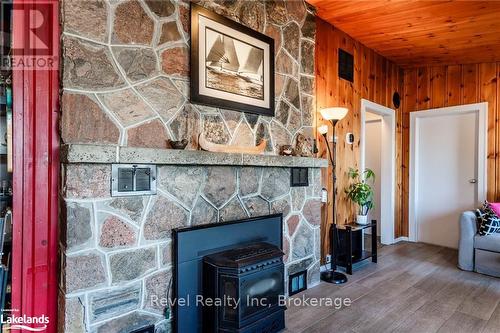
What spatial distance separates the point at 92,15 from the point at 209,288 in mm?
1763

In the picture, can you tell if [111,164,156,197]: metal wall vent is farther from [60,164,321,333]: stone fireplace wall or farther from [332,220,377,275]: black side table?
[332,220,377,275]: black side table

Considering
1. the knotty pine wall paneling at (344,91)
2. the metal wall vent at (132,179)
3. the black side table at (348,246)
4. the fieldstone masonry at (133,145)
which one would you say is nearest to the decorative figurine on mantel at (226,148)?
the fieldstone masonry at (133,145)

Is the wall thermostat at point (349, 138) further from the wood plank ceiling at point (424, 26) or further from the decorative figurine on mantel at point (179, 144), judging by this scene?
the decorative figurine on mantel at point (179, 144)

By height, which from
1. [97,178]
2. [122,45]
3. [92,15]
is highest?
[92,15]

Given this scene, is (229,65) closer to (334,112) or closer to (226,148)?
(226,148)

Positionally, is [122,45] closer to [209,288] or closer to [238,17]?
[238,17]

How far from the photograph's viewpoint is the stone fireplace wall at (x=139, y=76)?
159 centimetres

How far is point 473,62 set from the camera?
13.4ft

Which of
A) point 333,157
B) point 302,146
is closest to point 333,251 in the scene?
point 333,157

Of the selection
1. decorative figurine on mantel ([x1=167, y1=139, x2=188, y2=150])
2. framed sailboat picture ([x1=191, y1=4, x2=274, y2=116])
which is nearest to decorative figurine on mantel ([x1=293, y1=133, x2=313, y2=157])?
framed sailboat picture ([x1=191, y1=4, x2=274, y2=116])

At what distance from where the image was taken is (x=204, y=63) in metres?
2.14

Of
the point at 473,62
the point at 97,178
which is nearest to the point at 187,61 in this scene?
the point at 97,178

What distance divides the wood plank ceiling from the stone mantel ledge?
1799 mm

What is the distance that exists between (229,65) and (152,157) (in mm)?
1018
